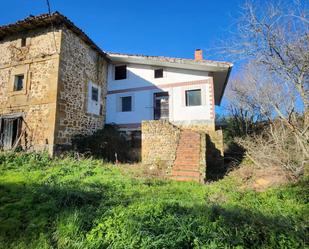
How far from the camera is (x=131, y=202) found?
5.05 m

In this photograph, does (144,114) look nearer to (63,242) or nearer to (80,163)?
(80,163)

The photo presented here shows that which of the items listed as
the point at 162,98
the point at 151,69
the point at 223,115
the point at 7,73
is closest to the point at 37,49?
the point at 7,73

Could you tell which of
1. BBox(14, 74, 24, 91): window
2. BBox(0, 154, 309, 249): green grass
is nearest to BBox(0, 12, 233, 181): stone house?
BBox(14, 74, 24, 91): window

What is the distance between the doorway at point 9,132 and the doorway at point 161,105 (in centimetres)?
810

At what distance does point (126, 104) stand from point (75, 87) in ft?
13.5

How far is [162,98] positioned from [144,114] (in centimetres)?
165

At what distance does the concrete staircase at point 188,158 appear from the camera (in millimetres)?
8409

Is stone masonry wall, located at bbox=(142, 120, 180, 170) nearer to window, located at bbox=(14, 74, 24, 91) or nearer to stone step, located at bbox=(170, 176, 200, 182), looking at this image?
stone step, located at bbox=(170, 176, 200, 182)

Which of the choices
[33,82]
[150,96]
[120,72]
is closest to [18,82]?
[33,82]

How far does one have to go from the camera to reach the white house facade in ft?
44.4

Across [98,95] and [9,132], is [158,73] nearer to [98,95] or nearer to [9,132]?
[98,95]

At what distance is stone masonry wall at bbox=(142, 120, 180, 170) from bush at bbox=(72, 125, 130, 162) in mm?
2483

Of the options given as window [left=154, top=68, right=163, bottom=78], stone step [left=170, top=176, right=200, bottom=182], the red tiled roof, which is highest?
the red tiled roof

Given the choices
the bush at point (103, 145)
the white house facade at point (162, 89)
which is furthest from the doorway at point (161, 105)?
the bush at point (103, 145)
